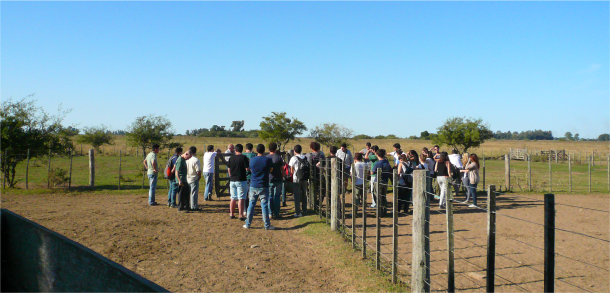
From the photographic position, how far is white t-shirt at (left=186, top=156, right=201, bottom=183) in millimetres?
10812

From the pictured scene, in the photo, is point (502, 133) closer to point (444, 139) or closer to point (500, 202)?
point (444, 139)

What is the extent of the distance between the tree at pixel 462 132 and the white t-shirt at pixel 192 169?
24.7 m

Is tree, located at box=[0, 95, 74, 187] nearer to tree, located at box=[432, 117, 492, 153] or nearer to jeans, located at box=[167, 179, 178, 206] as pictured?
jeans, located at box=[167, 179, 178, 206]

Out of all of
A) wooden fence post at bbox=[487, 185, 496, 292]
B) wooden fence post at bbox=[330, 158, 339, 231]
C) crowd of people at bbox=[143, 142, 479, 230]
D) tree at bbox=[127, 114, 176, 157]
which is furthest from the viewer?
tree at bbox=[127, 114, 176, 157]

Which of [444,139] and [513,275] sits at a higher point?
[444,139]

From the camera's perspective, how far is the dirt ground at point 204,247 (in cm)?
582

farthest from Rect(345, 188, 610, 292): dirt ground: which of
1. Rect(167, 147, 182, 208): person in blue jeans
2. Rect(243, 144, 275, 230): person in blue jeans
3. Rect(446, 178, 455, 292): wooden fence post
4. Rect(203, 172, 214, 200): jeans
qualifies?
Rect(203, 172, 214, 200): jeans

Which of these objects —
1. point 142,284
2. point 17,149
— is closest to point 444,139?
point 17,149

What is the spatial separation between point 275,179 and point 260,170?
Result: 4.12 feet

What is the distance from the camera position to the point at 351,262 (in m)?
6.54

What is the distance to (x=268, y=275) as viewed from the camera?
6.12 meters

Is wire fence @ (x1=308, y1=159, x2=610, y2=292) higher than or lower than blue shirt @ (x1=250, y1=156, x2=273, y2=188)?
Result: lower

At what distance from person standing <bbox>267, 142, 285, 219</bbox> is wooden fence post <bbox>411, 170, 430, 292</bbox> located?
5.02 m

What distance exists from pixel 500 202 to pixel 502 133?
184 metres
